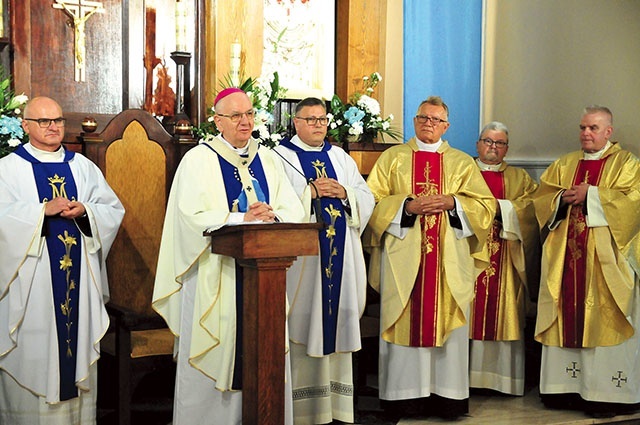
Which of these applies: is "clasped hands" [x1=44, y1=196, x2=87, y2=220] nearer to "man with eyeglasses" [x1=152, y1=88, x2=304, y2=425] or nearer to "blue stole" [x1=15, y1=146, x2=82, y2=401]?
"blue stole" [x1=15, y1=146, x2=82, y2=401]

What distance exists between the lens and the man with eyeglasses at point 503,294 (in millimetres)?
6316

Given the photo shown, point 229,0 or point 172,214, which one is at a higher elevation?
point 229,0

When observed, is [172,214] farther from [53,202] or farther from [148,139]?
[148,139]

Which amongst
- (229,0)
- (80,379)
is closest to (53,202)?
(80,379)

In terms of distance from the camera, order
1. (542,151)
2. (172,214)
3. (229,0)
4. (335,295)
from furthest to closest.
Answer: (542,151)
(229,0)
(335,295)
(172,214)

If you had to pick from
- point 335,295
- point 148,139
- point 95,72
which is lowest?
point 335,295

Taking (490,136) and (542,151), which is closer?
(490,136)

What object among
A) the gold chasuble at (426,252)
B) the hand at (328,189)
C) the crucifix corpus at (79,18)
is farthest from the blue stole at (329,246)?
the crucifix corpus at (79,18)

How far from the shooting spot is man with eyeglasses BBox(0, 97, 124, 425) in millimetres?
4941

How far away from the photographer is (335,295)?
5.58 m

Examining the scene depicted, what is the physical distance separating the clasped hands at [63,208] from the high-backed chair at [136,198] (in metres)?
0.83

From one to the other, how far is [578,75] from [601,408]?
113 inches

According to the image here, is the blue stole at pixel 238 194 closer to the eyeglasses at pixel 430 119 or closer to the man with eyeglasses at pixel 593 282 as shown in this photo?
the eyeglasses at pixel 430 119

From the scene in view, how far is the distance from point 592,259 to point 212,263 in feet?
8.72
